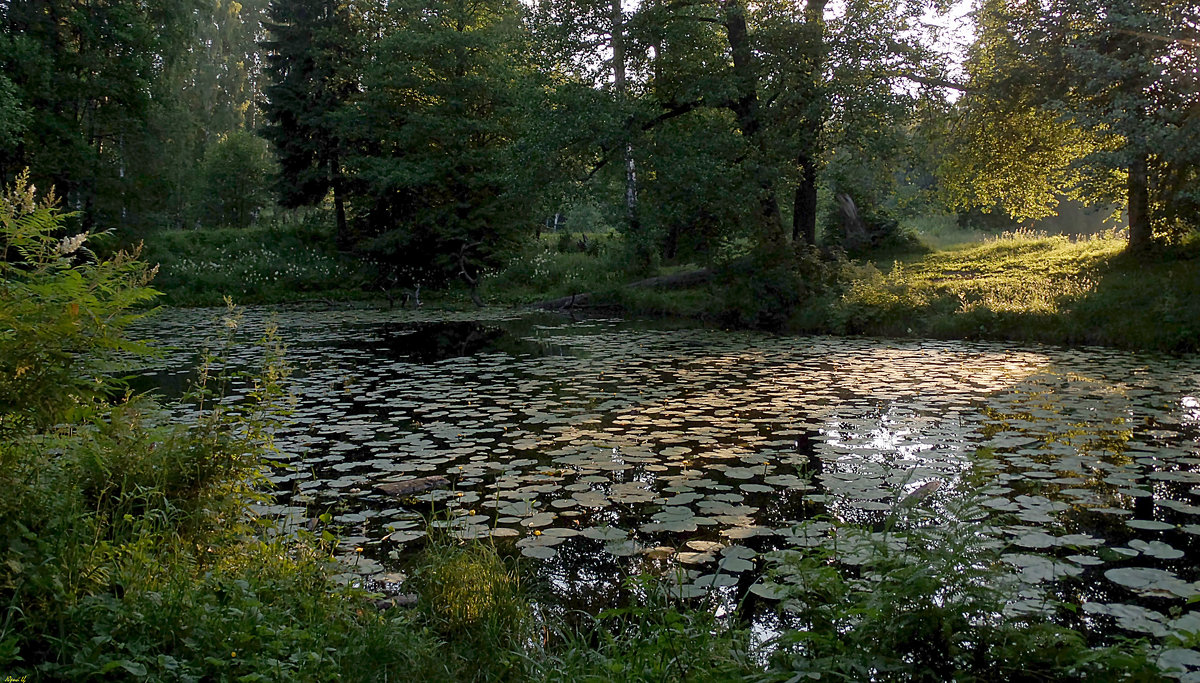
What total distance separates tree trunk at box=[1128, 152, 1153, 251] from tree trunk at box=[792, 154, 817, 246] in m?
6.05

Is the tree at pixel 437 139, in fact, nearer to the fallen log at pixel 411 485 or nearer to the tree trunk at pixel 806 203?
the tree trunk at pixel 806 203

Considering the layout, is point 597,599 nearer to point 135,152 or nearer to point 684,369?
point 684,369

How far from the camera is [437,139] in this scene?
28016mm

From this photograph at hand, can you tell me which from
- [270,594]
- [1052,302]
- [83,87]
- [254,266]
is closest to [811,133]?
[1052,302]

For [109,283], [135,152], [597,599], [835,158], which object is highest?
[135,152]

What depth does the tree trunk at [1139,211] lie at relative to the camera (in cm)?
A: 1543

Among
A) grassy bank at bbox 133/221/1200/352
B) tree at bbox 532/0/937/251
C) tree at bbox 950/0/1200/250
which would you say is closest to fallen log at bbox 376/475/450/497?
grassy bank at bbox 133/221/1200/352

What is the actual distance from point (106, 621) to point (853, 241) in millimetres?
24340

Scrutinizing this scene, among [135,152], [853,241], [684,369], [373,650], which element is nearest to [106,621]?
[373,650]

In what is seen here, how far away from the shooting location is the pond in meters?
4.20

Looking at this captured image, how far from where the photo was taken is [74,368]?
3309mm

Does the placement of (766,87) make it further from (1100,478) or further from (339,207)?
(339,207)

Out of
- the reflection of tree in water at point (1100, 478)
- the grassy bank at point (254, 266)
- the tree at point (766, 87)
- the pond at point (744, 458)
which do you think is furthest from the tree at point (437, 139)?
the reflection of tree in water at point (1100, 478)

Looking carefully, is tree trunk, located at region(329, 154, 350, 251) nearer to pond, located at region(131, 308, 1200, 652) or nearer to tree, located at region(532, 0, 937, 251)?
tree, located at region(532, 0, 937, 251)
